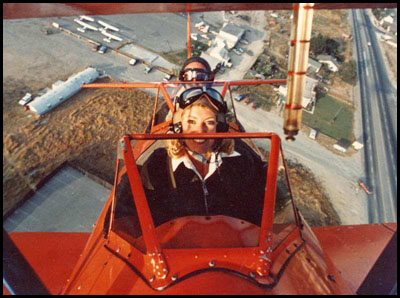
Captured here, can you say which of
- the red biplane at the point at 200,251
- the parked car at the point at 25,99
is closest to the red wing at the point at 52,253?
the red biplane at the point at 200,251

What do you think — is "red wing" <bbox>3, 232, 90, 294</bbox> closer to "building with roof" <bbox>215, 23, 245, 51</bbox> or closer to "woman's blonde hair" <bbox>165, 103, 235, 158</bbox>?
"woman's blonde hair" <bbox>165, 103, 235, 158</bbox>

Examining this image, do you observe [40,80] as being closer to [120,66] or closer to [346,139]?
[120,66]

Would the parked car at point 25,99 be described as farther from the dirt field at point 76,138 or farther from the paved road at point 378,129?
the paved road at point 378,129

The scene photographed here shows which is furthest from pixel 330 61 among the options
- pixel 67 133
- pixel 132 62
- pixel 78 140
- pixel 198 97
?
pixel 198 97

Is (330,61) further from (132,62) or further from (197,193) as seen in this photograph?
(197,193)

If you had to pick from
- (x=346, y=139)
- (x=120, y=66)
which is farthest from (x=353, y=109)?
(x=120, y=66)

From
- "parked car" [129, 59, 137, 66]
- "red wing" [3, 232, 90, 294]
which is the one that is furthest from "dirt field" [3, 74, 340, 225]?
"red wing" [3, 232, 90, 294]
